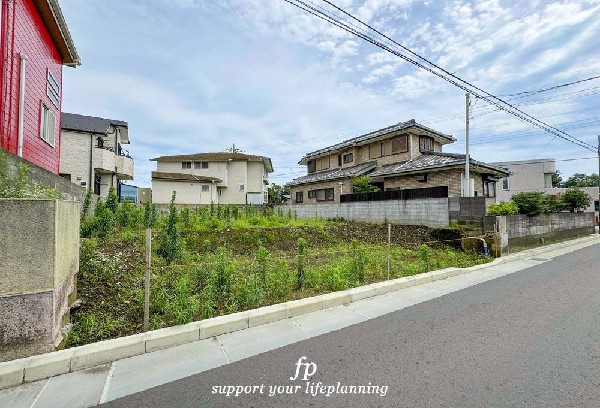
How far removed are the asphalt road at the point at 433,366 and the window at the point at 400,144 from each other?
608 inches

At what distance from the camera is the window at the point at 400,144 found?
1875 centimetres

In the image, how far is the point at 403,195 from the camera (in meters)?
14.5

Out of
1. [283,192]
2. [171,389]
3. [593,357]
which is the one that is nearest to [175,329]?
[171,389]

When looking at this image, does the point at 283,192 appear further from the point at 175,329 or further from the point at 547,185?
the point at 175,329

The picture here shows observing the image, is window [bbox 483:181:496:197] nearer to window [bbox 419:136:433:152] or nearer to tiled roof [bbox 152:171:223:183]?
window [bbox 419:136:433:152]

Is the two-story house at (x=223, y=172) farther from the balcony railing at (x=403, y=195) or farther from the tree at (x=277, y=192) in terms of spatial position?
the balcony railing at (x=403, y=195)

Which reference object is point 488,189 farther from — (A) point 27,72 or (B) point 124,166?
(B) point 124,166

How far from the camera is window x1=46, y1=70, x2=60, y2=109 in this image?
27.5 ft

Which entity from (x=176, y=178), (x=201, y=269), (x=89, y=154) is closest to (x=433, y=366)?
(x=201, y=269)

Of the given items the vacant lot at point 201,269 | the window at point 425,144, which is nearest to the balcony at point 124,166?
the vacant lot at point 201,269

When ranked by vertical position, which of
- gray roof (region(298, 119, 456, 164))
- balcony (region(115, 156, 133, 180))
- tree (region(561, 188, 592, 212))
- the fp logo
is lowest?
the fp logo

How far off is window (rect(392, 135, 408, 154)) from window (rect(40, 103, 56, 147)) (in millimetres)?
17943

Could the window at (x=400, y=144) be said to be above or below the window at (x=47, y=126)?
above

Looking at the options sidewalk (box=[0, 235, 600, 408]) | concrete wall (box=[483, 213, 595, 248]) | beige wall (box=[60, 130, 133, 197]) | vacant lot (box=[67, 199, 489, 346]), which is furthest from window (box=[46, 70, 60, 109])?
concrete wall (box=[483, 213, 595, 248])
